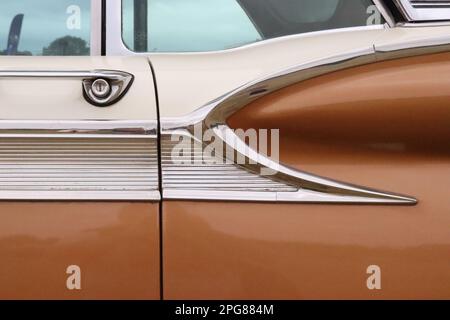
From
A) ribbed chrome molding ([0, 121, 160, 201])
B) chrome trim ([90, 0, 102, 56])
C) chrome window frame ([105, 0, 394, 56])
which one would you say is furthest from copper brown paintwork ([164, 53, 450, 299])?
chrome trim ([90, 0, 102, 56])

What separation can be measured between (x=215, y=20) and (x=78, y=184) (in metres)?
0.58

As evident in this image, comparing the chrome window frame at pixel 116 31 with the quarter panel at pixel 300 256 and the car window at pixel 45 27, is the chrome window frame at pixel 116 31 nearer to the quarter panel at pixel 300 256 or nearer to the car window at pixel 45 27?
the car window at pixel 45 27

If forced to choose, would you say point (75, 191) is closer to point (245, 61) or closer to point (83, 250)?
point (83, 250)

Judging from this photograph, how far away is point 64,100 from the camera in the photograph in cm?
152

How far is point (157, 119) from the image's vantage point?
150 centimetres

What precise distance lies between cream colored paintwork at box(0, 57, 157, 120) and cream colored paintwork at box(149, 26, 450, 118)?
42 millimetres

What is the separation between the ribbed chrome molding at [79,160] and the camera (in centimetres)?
149

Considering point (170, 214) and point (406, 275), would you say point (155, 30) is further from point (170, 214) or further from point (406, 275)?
point (406, 275)

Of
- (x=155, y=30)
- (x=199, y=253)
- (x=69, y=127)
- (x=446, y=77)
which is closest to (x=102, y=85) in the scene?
(x=69, y=127)

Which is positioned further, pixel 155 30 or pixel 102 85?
pixel 155 30

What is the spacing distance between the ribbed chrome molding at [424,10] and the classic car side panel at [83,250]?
794mm

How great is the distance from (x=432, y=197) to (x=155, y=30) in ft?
2.67

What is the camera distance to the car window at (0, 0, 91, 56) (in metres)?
1.77
